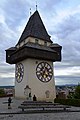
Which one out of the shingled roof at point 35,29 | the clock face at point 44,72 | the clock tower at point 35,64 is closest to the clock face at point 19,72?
the clock tower at point 35,64

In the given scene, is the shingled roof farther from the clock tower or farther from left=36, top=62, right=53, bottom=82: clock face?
left=36, top=62, right=53, bottom=82: clock face

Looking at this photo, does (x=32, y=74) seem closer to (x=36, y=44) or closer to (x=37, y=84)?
(x=37, y=84)

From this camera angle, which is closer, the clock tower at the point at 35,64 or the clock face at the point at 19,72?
the clock tower at the point at 35,64

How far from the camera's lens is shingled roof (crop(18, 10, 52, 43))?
29431 mm

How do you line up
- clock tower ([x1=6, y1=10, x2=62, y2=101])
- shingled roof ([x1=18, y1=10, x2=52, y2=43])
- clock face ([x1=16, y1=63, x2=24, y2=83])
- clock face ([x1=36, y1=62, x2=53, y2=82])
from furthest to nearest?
shingled roof ([x1=18, y1=10, x2=52, y2=43]) → clock face ([x1=16, y1=63, x2=24, y2=83]) → clock face ([x1=36, y1=62, x2=53, y2=82]) → clock tower ([x1=6, y1=10, x2=62, y2=101])

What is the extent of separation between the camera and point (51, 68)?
2866 cm

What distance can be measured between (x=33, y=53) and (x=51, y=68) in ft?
12.5

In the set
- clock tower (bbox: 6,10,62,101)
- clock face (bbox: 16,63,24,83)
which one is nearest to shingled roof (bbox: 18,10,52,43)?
clock tower (bbox: 6,10,62,101)

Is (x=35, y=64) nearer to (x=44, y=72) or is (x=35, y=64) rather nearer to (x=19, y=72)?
(x=44, y=72)

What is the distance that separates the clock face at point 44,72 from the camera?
27359 millimetres

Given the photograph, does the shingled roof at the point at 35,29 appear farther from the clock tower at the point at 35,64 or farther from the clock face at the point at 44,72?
the clock face at the point at 44,72

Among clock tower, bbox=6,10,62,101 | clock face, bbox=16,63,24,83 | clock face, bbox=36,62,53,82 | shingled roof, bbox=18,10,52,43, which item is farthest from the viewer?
shingled roof, bbox=18,10,52,43

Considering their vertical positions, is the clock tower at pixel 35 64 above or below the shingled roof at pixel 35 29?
below

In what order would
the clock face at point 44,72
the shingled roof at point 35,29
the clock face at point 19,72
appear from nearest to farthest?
1. the clock face at point 44,72
2. the clock face at point 19,72
3. the shingled roof at point 35,29
